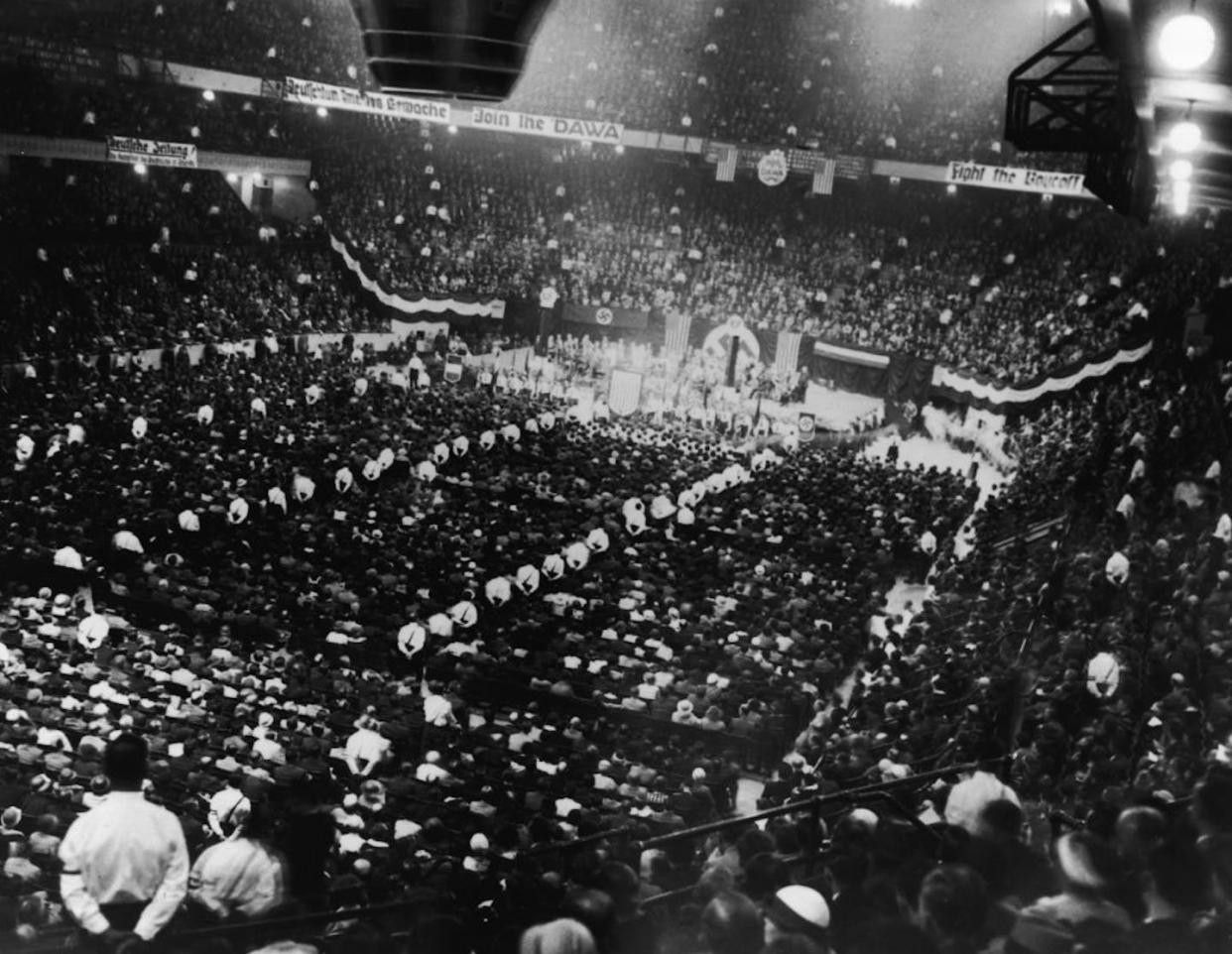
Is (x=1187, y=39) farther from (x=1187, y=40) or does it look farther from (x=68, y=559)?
(x=68, y=559)

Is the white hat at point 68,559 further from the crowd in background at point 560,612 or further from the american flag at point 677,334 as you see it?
the american flag at point 677,334

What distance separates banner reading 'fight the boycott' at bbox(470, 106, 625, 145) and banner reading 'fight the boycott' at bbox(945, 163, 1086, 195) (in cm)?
1218

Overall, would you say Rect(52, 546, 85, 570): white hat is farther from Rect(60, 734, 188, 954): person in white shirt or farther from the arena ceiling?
the arena ceiling

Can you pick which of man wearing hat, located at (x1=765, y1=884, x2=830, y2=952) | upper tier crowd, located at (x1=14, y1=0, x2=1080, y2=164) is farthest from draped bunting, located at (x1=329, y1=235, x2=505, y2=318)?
man wearing hat, located at (x1=765, y1=884, x2=830, y2=952)

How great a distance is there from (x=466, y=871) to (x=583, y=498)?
13.1 m

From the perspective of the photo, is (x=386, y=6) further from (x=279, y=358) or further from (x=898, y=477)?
(x=279, y=358)

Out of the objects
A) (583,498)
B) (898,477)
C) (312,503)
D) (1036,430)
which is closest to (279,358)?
(312,503)

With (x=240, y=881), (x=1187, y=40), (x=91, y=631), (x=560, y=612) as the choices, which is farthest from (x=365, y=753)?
(x=1187, y=40)

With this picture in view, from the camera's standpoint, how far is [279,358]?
1229 inches

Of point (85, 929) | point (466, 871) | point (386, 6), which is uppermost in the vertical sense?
point (386, 6)

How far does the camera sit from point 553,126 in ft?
141

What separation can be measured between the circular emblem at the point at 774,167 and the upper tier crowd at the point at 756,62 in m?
1.82

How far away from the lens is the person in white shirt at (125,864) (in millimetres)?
4109

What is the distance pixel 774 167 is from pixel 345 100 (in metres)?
14.4
